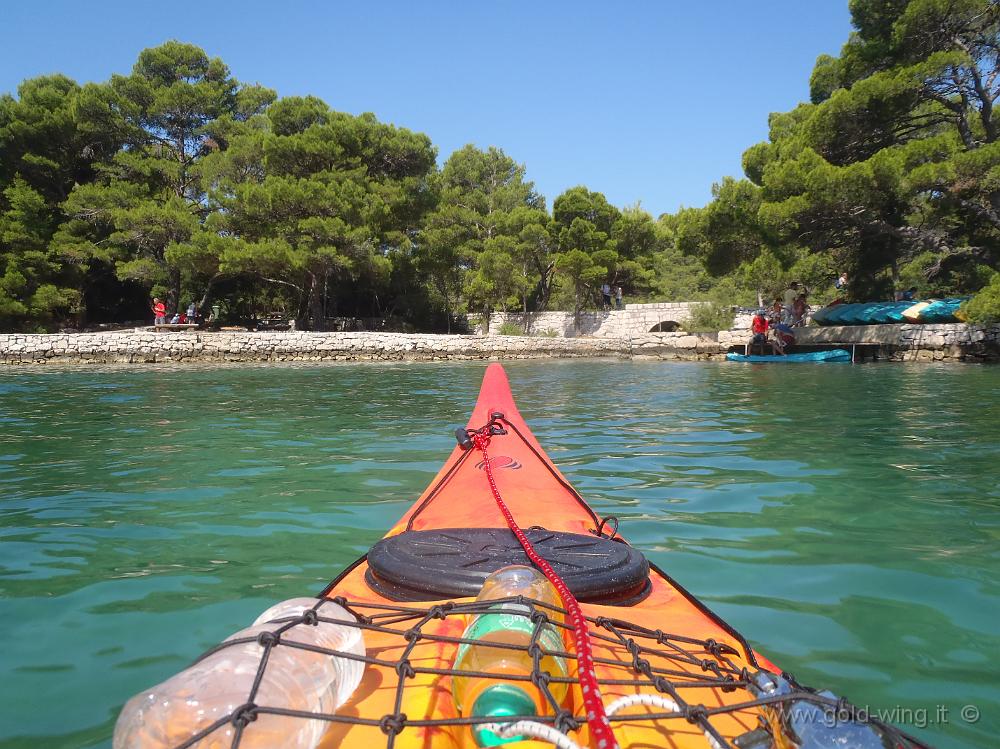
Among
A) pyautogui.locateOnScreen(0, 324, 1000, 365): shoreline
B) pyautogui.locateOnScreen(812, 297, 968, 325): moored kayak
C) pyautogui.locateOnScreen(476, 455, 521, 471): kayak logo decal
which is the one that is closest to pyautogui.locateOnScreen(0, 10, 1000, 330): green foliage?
pyautogui.locateOnScreen(812, 297, 968, 325): moored kayak

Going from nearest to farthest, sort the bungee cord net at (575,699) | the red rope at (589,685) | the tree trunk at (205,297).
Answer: the red rope at (589,685) < the bungee cord net at (575,699) < the tree trunk at (205,297)

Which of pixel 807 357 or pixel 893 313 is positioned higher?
pixel 893 313

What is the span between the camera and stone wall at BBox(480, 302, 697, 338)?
85.6ft

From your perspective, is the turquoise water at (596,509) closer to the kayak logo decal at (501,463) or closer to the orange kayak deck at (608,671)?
the orange kayak deck at (608,671)

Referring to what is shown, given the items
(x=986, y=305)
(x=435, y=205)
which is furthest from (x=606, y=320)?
(x=986, y=305)

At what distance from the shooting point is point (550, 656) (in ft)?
4.25

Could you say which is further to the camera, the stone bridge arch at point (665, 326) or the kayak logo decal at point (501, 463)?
the stone bridge arch at point (665, 326)

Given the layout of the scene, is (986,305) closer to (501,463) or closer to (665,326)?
(665,326)

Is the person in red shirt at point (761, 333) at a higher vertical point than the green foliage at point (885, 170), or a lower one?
lower

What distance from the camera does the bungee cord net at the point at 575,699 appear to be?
1089 mm

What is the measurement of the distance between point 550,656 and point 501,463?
2.06m

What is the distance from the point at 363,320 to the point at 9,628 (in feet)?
89.7

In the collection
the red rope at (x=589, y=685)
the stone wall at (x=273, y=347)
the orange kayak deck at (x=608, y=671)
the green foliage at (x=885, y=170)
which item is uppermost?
the green foliage at (x=885, y=170)

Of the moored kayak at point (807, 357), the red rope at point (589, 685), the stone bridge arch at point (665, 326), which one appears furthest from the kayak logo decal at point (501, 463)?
the stone bridge arch at point (665, 326)
